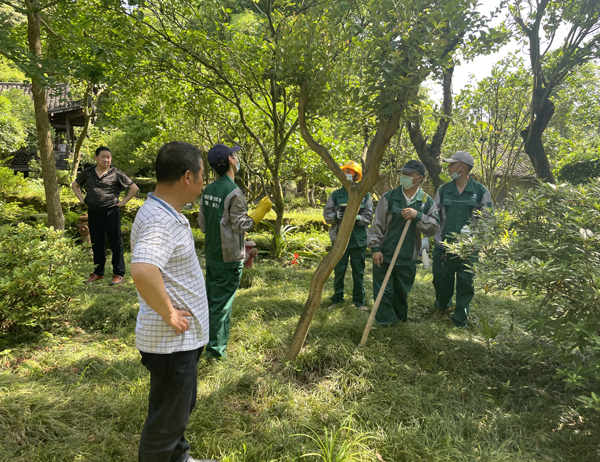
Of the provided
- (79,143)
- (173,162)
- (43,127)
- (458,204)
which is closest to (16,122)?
(79,143)

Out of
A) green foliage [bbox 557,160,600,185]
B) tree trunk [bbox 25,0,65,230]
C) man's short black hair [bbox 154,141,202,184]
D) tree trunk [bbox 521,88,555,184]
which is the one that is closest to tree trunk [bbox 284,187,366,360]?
man's short black hair [bbox 154,141,202,184]

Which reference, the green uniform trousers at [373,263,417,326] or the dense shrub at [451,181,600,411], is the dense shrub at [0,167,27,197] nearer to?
the green uniform trousers at [373,263,417,326]

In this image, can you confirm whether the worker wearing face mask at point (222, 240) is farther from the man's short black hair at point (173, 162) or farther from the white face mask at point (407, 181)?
the white face mask at point (407, 181)

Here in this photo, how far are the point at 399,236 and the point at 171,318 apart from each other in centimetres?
304

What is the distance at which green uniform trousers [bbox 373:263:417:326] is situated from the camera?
4008 mm

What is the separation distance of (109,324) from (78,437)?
1.96m

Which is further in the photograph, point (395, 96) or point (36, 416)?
point (395, 96)

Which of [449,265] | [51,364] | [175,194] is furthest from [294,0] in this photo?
[51,364]

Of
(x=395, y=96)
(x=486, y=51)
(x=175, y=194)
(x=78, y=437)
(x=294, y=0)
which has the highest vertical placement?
(x=294, y=0)

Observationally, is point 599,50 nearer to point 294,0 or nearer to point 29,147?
point 294,0

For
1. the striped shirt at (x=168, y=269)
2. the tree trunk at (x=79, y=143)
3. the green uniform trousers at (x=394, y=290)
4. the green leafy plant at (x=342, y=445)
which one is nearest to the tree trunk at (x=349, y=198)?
the green leafy plant at (x=342, y=445)

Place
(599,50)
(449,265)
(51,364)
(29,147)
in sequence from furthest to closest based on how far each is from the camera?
(29,147) < (599,50) < (449,265) < (51,364)

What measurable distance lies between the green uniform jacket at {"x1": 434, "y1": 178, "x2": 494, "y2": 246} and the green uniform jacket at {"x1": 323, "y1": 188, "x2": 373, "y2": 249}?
36.4 inches

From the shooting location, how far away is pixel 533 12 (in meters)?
6.16
